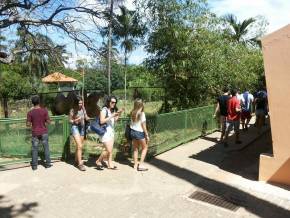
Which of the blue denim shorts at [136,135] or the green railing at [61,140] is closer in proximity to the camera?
the blue denim shorts at [136,135]

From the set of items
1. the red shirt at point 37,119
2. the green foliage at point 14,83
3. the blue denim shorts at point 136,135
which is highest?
the green foliage at point 14,83

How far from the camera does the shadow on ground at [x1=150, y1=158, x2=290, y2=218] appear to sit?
269 inches

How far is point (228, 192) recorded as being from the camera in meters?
7.76

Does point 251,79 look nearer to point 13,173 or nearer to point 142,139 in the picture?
point 142,139

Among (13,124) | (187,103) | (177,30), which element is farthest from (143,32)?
(13,124)

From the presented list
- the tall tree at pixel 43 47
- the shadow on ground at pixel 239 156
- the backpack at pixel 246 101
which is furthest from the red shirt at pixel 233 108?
the tall tree at pixel 43 47

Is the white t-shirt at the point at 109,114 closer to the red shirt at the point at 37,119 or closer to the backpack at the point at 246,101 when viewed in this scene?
the red shirt at the point at 37,119

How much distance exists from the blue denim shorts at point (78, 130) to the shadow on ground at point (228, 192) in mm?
1749

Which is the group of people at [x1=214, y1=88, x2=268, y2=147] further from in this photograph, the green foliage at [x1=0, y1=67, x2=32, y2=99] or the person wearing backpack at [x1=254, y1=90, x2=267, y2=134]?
the green foliage at [x1=0, y1=67, x2=32, y2=99]

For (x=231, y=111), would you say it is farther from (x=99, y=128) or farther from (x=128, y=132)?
(x=99, y=128)

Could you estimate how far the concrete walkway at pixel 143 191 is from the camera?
6.60 m

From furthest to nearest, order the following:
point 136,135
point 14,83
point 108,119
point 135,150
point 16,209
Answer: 1. point 14,83
2. point 135,150
3. point 136,135
4. point 108,119
5. point 16,209

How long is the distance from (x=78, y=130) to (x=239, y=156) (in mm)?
4418

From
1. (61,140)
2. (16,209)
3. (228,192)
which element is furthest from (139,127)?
(16,209)
